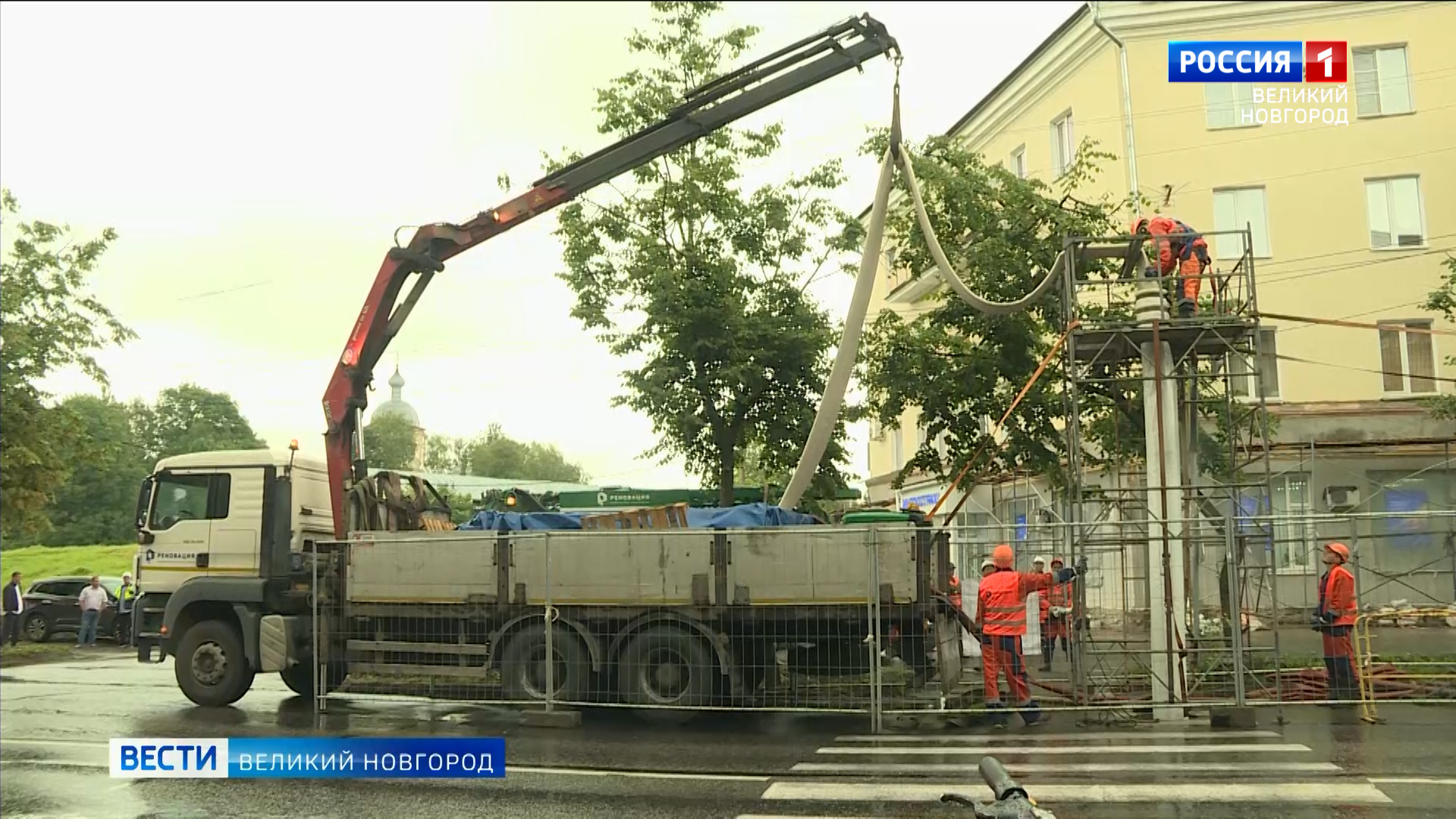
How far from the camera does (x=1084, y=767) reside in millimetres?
8344

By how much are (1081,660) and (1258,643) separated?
6381 mm

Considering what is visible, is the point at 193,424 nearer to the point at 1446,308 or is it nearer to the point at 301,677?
the point at 301,677

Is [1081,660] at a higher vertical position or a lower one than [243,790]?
higher

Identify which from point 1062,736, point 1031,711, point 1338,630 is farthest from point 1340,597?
point 1062,736

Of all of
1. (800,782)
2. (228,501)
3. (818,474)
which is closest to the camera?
(800,782)

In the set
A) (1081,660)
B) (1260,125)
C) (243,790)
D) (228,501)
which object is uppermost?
(1260,125)

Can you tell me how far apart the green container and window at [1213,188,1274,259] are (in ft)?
52.4

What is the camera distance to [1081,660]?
35.7ft

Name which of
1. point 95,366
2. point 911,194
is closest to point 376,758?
point 911,194

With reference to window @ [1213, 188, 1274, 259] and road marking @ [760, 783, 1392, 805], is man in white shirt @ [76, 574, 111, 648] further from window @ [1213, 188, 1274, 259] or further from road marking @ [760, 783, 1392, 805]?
window @ [1213, 188, 1274, 259]

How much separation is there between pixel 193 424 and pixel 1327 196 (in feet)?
188

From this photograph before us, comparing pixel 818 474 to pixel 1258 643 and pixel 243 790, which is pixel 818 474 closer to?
pixel 1258 643

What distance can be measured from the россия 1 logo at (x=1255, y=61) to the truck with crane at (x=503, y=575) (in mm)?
13280

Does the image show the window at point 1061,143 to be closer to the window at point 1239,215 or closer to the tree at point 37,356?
the window at point 1239,215
